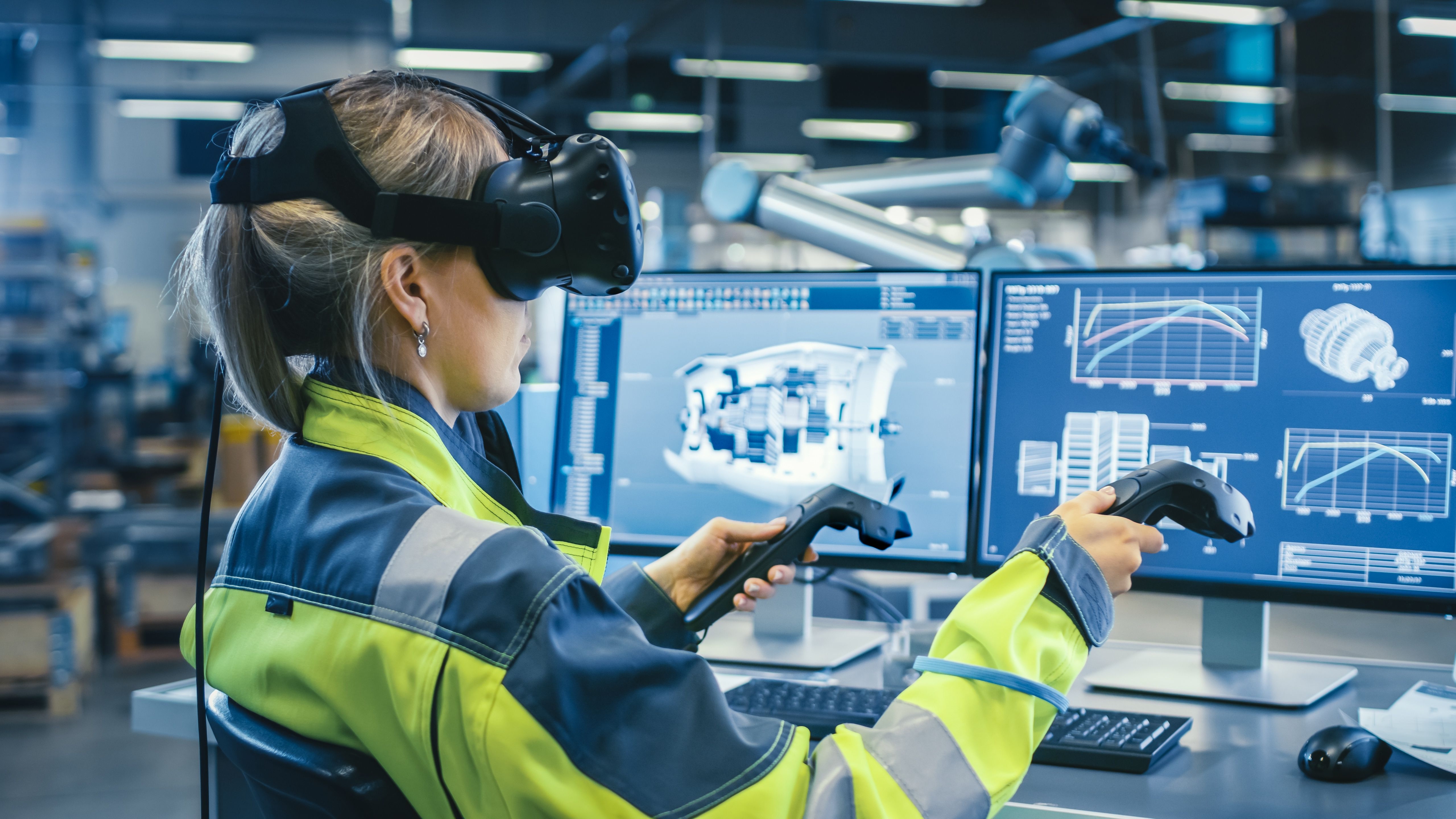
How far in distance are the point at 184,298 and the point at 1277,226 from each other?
4327 millimetres

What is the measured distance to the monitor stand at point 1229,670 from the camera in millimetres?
1142

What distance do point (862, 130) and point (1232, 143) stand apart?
11.3ft

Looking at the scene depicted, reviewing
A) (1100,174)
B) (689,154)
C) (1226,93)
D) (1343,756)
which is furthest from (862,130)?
(1343,756)

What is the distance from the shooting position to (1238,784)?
88 centimetres

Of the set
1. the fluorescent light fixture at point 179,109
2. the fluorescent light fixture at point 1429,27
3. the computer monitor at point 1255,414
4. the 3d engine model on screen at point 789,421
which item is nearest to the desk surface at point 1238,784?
the computer monitor at point 1255,414

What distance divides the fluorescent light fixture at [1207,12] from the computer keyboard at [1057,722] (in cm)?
641

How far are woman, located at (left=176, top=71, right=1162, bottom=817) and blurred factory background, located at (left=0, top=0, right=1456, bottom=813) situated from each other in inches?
11.3

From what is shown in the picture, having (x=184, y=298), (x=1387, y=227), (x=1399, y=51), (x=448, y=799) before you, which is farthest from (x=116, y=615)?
(x=1399, y=51)

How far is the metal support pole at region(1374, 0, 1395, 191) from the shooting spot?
5402 millimetres

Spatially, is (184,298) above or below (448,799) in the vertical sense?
above

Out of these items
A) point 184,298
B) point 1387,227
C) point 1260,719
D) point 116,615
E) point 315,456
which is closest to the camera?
point 315,456

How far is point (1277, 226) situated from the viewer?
4250mm

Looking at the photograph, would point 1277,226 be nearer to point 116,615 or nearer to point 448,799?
point 448,799

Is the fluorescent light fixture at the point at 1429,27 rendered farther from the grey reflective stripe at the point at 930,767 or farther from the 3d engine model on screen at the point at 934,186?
the grey reflective stripe at the point at 930,767
